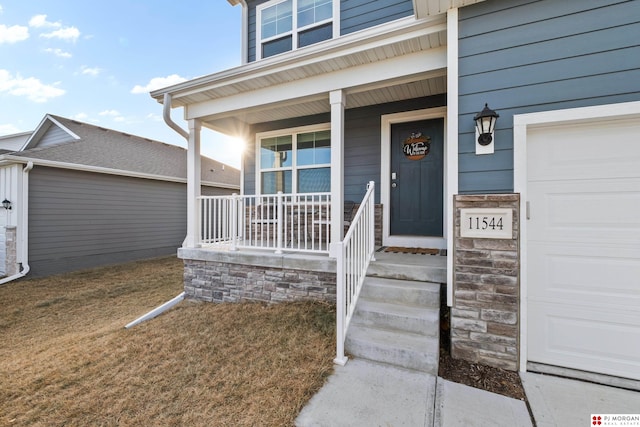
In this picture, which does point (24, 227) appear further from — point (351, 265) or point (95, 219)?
point (351, 265)

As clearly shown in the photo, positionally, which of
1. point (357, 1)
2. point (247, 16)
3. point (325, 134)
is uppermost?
point (247, 16)

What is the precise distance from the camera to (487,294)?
230 centimetres

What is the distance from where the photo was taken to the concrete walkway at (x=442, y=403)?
1695 mm

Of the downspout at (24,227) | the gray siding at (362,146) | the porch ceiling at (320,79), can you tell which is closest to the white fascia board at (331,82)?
the porch ceiling at (320,79)

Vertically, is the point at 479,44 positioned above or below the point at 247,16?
below

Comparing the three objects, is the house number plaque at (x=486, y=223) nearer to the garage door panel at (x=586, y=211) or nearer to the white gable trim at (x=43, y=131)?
the garage door panel at (x=586, y=211)

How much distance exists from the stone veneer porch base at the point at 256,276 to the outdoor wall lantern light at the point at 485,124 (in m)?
1.99

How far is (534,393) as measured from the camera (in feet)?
6.45

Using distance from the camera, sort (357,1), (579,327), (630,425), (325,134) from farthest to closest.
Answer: (325,134)
(357,1)
(579,327)
(630,425)

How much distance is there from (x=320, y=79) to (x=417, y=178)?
2.06m

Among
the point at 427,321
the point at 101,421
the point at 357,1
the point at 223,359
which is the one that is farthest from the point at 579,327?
the point at 357,1

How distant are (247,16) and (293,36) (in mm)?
1262

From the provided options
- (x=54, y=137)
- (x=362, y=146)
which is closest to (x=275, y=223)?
(x=362, y=146)

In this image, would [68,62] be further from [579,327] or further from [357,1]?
[579,327]
